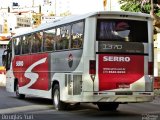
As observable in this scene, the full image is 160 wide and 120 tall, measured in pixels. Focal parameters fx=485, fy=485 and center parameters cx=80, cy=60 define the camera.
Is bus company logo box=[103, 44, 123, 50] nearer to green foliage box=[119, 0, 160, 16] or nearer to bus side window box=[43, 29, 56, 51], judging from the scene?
bus side window box=[43, 29, 56, 51]

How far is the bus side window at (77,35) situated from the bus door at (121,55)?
62cm

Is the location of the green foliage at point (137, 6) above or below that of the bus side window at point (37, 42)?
above

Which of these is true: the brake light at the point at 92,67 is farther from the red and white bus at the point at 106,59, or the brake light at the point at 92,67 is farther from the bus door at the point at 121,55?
the bus door at the point at 121,55

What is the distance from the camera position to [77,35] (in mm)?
16266

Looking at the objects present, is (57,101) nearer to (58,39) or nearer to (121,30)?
(58,39)

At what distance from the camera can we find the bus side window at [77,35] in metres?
15.9

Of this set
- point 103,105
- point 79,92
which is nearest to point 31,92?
point 103,105

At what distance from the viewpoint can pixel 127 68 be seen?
15.8 meters

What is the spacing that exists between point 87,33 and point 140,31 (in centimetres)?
190

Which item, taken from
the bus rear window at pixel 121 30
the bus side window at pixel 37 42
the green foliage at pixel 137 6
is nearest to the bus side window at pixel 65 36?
the bus rear window at pixel 121 30

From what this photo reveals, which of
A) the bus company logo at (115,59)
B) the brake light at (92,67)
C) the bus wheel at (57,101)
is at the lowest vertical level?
the bus wheel at (57,101)

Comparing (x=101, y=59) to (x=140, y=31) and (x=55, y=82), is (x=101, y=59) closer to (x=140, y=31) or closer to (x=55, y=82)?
(x=140, y=31)

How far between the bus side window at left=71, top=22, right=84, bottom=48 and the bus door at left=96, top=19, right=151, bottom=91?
62 centimetres

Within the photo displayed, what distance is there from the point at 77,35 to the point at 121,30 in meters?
1.50
